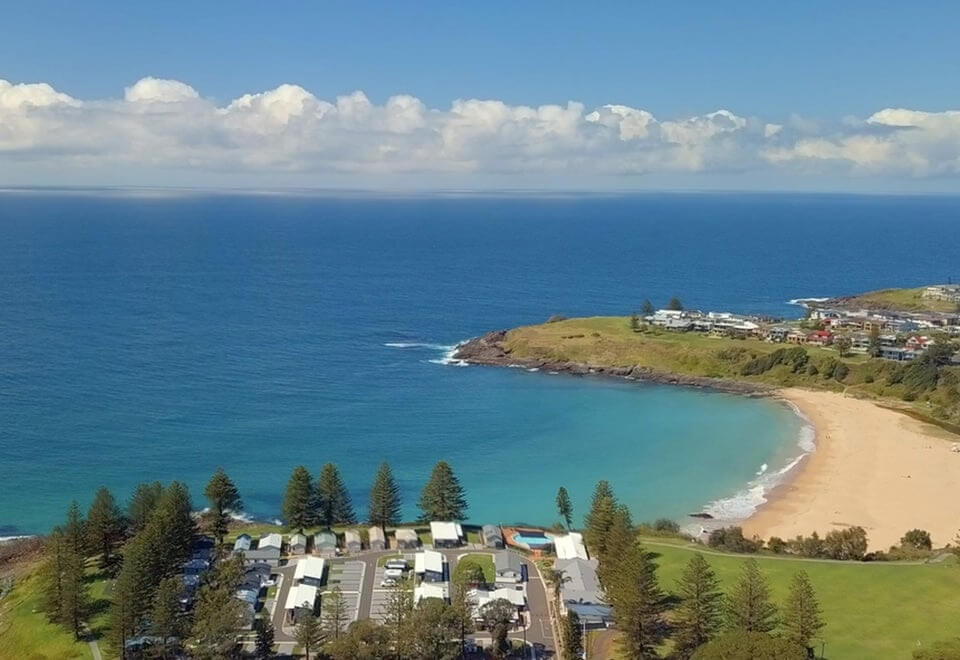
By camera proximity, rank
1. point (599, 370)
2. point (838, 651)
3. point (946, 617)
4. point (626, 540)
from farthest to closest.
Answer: point (599, 370) < point (626, 540) < point (946, 617) < point (838, 651)

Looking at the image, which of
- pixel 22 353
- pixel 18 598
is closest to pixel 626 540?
pixel 18 598

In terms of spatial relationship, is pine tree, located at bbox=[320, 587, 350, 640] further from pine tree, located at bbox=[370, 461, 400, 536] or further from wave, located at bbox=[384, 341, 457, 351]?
wave, located at bbox=[384, 341, 457, 351]

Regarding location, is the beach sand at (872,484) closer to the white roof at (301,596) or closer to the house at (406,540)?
the house at (406,540)

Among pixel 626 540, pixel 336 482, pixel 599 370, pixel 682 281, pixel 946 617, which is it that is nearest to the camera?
pixel 946 617

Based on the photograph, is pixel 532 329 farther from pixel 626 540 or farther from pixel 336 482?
pixel 626 540

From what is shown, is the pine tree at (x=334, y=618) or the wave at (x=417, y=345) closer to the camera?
the pine tree at (x=334, y=618)

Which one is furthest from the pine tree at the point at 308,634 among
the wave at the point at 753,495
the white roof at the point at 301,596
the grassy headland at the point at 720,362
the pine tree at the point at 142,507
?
the grassy headland at the point at 720,362

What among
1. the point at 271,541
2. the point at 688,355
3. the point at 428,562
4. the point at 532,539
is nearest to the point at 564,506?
the point at 532,539
